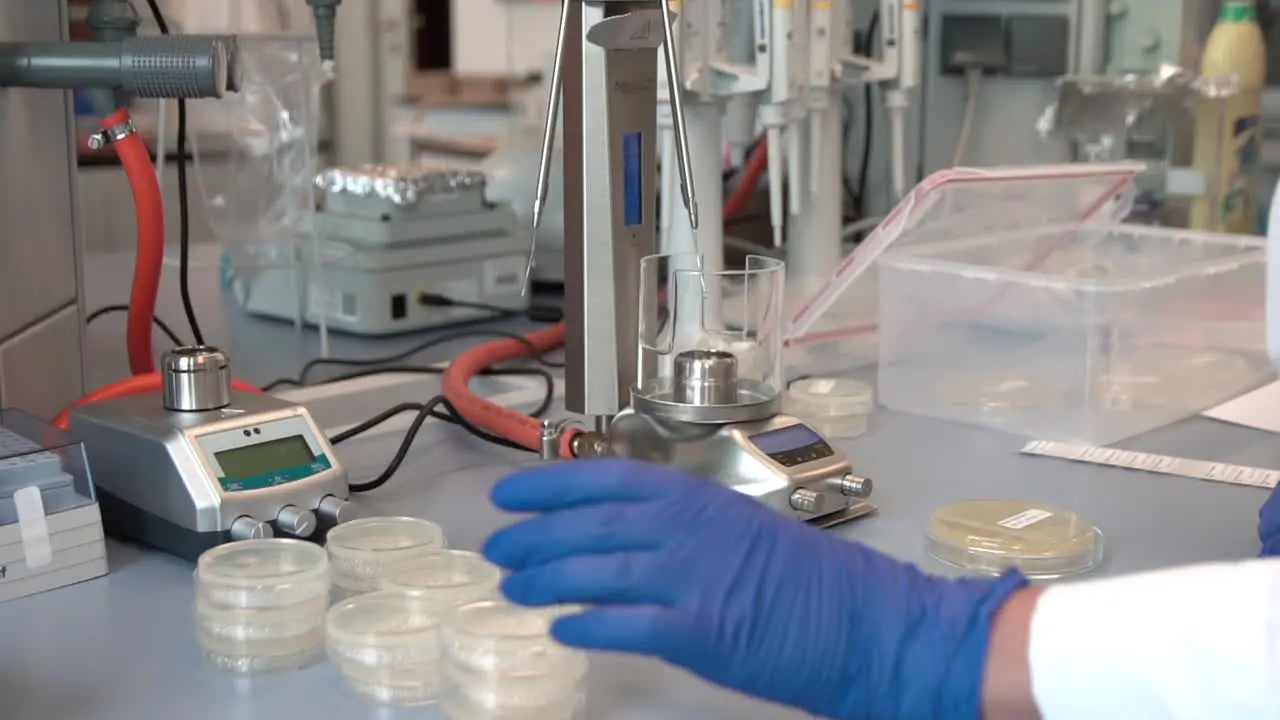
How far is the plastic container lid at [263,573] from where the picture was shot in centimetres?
73

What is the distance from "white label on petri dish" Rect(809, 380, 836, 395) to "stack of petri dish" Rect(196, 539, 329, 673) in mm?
567

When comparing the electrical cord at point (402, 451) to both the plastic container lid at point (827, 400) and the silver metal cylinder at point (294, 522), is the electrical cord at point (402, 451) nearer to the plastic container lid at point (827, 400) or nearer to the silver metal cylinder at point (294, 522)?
the silver metal cylinder at point (294, 522)

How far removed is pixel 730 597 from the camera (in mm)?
613

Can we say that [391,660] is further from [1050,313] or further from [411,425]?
[1050,313]

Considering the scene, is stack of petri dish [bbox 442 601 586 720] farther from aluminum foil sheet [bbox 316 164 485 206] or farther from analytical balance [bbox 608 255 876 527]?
aluminum foil sheet [bbox 316 164 485 206]

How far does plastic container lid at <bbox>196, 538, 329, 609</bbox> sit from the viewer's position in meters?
0.73

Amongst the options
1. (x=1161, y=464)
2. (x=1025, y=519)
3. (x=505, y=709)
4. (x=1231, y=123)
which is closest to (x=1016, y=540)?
(x=1025, y=519)

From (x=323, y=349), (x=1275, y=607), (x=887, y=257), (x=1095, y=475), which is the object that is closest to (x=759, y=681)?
(x=1275, y=607)

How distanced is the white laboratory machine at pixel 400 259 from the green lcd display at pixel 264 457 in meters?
0.61

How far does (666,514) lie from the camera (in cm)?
62

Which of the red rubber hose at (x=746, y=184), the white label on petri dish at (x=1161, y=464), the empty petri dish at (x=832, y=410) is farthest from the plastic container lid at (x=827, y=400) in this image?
the red rubber hose at (x=746, y=184)

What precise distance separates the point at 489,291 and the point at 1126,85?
2.96 feet

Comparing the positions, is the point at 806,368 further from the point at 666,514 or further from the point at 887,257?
the point at 666,514

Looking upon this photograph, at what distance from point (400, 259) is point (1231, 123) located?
3.62 feet
